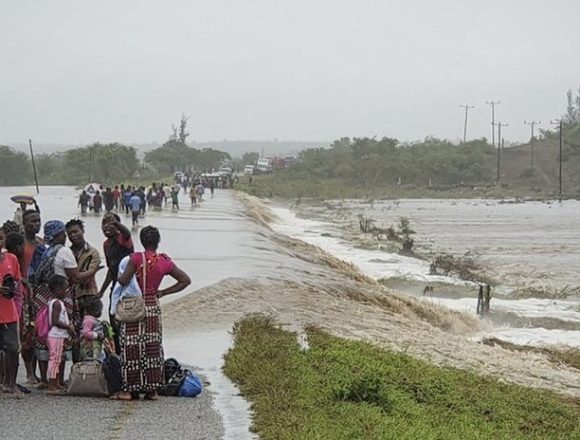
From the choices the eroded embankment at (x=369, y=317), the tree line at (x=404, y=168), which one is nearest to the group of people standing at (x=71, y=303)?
the eroded embankment at (x=369, y=317)

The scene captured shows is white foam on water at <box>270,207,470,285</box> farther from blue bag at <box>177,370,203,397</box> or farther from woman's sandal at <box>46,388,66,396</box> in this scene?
woman's sandal at <box>46,388,66,396</box>

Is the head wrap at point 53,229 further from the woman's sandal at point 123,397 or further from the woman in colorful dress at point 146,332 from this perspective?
the woman's sandal at point 123,397

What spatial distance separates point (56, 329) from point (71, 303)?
14.6 inches

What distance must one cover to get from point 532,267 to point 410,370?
92.0 ft

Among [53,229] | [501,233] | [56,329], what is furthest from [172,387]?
[501,233]

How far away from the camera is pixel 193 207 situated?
177 ft

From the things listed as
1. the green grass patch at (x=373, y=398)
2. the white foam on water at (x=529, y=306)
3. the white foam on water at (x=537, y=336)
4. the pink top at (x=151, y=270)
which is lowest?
the white foam on water at (x=529, y=306)

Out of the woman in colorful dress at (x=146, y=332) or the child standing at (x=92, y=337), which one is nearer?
the woman in colorful dress at (x=146, y=332)

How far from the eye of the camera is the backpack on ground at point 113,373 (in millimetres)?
9242

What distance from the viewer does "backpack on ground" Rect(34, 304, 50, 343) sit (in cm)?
941

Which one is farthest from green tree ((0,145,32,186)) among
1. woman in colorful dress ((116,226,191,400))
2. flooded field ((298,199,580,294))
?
woman in colorful dress ((116,226,191,400))

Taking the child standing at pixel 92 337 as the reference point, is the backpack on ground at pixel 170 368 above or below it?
below

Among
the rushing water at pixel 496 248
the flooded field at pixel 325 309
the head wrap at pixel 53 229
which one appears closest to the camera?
the head wrap at pixel 53 229

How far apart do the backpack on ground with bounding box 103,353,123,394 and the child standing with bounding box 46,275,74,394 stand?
1.53 ft
